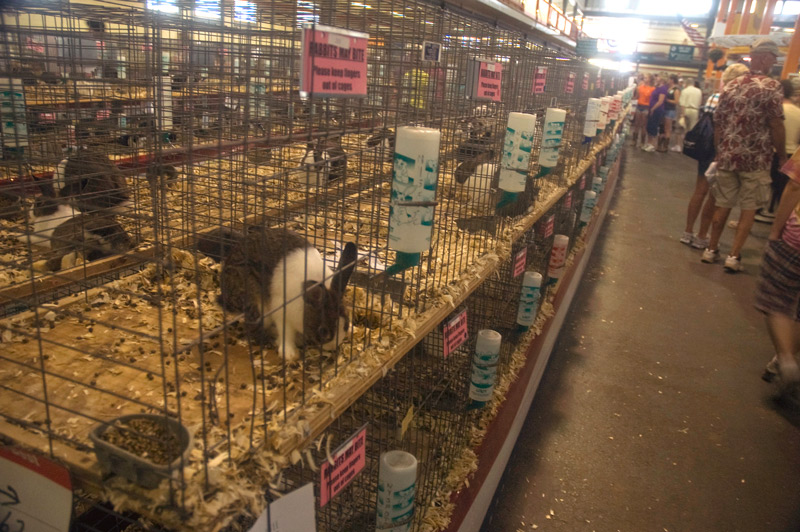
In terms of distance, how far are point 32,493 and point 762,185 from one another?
5864mm

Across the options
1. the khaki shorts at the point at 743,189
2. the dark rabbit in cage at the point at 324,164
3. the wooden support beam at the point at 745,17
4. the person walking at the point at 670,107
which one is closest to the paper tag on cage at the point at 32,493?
the dark rabbit in cage at the point at 324,164

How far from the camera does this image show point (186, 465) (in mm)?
965

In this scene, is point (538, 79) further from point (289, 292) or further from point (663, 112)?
point (663, 112)

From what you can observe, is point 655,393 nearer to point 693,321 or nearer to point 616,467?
point 616,467

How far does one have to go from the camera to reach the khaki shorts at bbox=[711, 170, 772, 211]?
5.21 m

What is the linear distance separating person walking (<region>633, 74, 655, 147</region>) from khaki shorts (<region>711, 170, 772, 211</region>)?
383 inches

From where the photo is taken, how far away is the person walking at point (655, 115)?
13049 mm

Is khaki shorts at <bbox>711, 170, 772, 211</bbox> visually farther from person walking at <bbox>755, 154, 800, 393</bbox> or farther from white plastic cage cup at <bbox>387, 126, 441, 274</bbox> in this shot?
white plastic cage cup at <bbox>387, 126, 441, 274</bbox>

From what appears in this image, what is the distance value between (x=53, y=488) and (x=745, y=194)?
581 centimetres

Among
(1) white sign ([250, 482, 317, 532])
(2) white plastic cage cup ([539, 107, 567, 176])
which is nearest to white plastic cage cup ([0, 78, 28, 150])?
(1) white sign ([250, 482, 317, 532])

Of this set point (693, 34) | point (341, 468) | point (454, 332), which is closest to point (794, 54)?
point (454, 332)

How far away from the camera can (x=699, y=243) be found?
657cm

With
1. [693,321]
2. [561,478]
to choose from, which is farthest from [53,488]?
[693,321]

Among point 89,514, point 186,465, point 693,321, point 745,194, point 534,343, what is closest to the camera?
point 186,465
